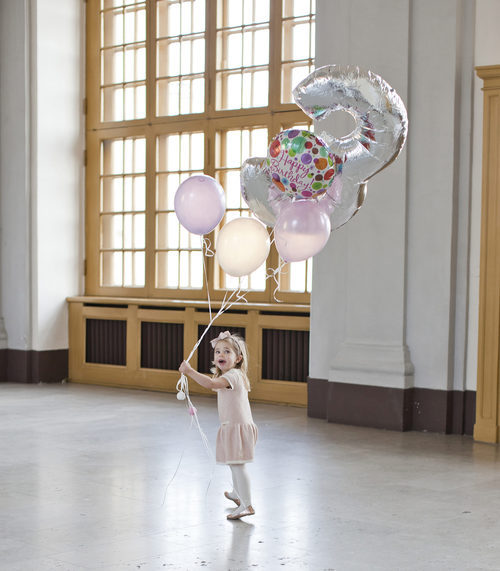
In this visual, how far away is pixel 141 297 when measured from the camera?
930 cm

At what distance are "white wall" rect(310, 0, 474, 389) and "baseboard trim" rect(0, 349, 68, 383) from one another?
3444mm

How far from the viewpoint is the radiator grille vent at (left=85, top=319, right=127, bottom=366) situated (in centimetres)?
932

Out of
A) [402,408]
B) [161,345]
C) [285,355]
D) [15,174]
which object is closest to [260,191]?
[402,408]

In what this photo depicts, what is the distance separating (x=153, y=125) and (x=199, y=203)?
15.6 ft

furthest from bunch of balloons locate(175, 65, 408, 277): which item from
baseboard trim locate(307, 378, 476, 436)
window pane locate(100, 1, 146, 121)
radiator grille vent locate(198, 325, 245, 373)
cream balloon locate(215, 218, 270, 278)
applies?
window pane locate(100, 1, 146, 121)

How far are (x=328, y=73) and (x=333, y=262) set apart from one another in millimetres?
2866

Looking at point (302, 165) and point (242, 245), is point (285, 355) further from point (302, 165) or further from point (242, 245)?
point (302, 165)

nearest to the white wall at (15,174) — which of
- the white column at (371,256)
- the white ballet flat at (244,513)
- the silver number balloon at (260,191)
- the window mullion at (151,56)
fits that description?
the window mullion at (151,56)

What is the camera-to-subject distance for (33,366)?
9.41 metres

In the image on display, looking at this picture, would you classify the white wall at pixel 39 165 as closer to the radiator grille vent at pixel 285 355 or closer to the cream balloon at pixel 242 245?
the radiator grille vent at pixel 285 355

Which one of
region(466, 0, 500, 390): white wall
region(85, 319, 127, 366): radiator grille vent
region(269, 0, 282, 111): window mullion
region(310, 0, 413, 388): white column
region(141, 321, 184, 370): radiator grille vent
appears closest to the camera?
region(466, 0, 500, 390): white wall

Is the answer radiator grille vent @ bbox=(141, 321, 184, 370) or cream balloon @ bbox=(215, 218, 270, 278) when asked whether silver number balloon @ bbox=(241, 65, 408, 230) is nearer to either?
cream balloon @ bbox=(215, 218, 270, 278)

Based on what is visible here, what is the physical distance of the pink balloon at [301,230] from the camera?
443 centimetres

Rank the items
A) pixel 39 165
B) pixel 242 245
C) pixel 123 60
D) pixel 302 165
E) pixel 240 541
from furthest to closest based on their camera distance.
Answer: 1. pixel 123 60
2. pixel 39 165
3. pixel 242 245
4. pixel 302 165
5. pixel 240 541
